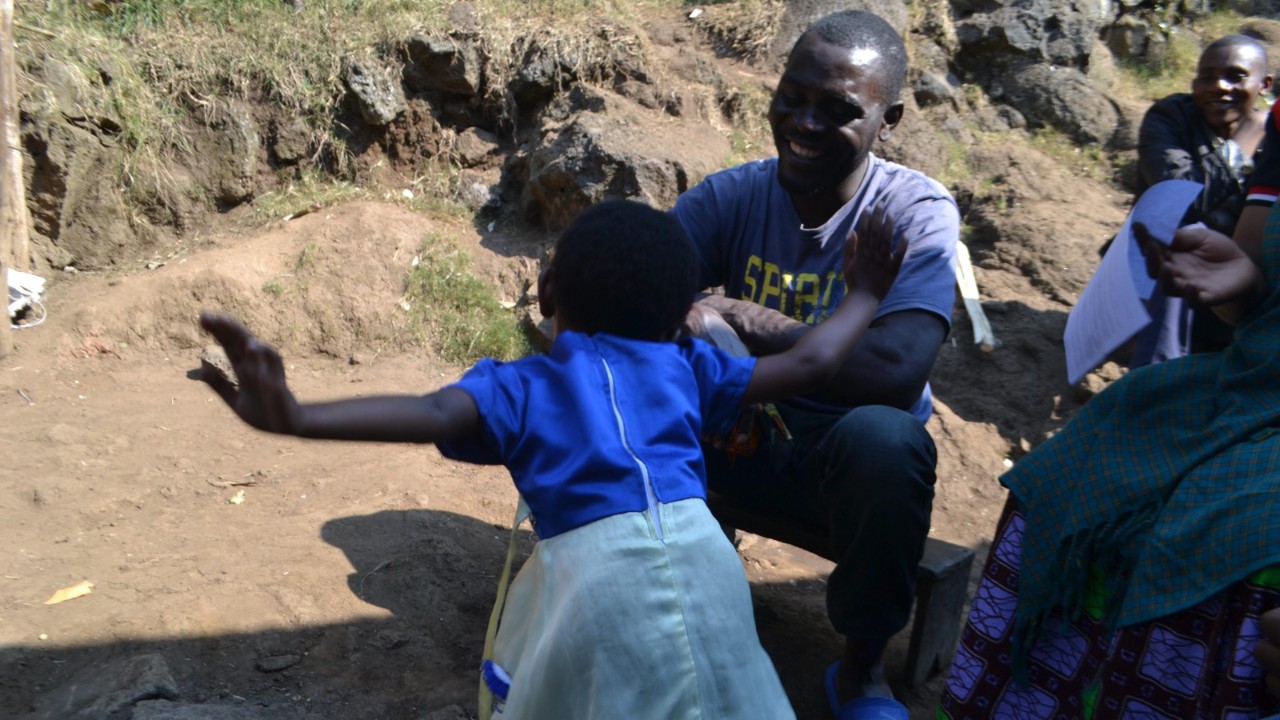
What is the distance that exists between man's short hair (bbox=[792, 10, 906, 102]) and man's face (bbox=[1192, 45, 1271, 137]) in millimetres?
2686

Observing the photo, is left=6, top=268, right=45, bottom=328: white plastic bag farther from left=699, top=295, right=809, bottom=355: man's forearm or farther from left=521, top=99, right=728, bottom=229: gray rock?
left=699, top=295, right=809, bottom=355: man's forearm

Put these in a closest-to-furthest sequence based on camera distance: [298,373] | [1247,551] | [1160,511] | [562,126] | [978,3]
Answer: [1247,551], [1160,511], [298,373], [562,126], [978,3]

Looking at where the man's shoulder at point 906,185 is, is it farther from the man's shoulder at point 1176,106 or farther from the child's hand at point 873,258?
the man's shoulder at point 1176,106

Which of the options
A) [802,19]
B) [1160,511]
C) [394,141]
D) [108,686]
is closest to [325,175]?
[394,141]

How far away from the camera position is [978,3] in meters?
7.45

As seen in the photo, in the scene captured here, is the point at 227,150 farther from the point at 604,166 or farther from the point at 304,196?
the point at 604,166

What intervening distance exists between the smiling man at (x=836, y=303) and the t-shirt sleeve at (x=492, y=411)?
0.80 m

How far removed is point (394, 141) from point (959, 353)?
3451mm

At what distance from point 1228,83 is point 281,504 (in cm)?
456

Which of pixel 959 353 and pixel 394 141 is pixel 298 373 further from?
pixel 959 353

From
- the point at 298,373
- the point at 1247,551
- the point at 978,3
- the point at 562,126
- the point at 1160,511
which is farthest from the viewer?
the point at 978,3

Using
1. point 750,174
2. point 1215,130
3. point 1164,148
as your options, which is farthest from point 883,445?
point 1215,130

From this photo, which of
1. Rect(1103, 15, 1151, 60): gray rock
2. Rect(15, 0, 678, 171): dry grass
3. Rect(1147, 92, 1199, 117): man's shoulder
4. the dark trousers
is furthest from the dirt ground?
Rect(1103, 15, 1151, 60): gray rock

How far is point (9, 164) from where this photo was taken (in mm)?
4977
